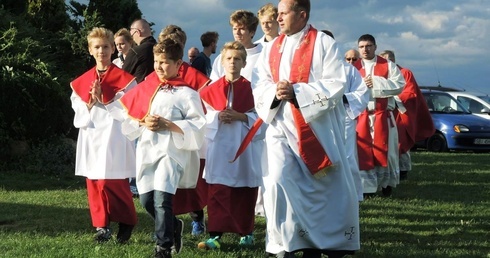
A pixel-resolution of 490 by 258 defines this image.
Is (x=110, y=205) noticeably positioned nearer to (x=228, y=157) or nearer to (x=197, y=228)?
(x=197, y=228)

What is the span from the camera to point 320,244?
7.04 m

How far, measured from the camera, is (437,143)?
25.4 metres

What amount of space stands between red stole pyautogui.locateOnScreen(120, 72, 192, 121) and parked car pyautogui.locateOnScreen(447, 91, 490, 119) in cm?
2000

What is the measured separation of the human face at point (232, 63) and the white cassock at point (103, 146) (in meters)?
0.87

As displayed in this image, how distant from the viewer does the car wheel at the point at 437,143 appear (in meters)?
25.1

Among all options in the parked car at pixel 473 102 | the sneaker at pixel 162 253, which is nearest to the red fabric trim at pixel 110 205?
the sneaker at pixel 162 253

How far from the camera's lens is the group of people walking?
7.05 m

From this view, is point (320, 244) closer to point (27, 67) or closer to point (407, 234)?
point (407, 234)

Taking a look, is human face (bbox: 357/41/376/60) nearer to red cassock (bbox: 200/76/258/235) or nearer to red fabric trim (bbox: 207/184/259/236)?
red cassock (bbox: 200/76/258/235)

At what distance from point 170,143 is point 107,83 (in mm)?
1259

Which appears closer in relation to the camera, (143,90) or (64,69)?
(143,90)

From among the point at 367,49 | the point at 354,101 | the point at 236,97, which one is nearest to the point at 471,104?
the point at 367,49

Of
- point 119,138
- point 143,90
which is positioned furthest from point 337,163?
point 119,138

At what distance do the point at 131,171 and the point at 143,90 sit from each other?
102cm
